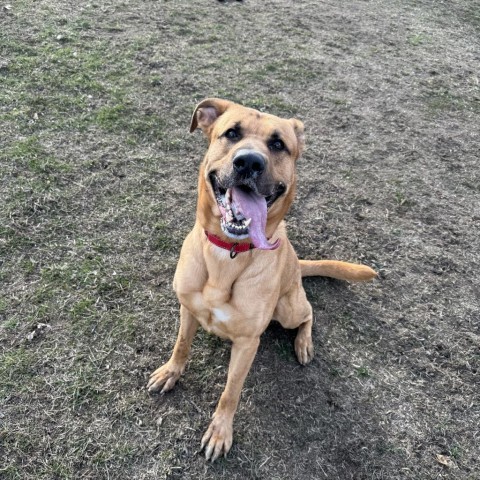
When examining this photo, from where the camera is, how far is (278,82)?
6.57 m

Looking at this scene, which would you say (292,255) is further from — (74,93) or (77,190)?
(74,93)

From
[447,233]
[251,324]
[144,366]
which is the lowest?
[144,366]

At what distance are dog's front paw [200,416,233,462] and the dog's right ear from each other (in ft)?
6.20

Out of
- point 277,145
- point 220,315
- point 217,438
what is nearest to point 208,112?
point 277,145

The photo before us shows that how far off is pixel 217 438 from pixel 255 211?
57.7 inches

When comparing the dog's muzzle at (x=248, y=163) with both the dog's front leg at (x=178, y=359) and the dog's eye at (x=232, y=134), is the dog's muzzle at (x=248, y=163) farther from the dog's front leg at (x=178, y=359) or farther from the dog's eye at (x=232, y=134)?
the dog's front leg at (x=178, y=359)

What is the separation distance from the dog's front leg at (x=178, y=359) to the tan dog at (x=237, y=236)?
2.3 inches

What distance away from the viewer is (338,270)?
372cm

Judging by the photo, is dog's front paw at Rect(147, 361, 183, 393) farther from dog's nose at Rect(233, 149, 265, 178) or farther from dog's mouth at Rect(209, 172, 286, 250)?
dog's nose at Rect(233, 149, 265, 178)

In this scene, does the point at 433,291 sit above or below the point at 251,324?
below

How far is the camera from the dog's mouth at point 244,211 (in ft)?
8.02

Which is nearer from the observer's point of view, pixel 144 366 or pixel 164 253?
pixel 144 366

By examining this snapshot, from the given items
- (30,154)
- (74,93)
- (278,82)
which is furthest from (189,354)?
(278,82)

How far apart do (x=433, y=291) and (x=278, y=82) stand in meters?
3.86
